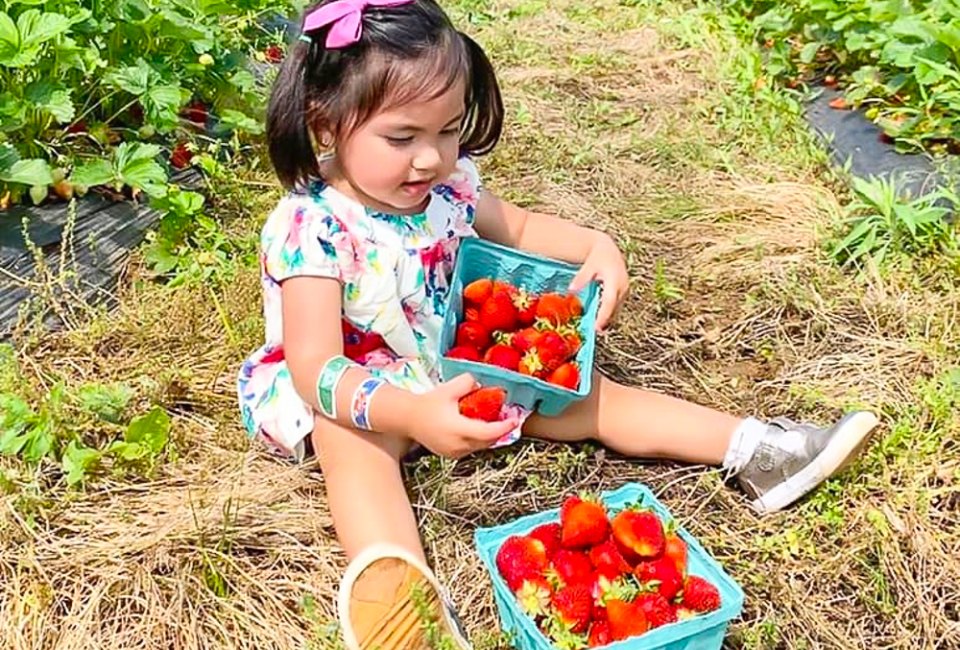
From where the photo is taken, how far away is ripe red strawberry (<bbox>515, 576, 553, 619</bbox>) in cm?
173

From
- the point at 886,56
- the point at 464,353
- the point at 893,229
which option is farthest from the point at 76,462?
the point at 886,56

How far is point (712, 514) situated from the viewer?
2.25 metres

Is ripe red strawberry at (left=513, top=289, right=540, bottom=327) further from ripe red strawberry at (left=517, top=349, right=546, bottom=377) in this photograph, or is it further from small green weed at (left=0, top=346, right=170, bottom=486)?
small green weed at (left=0, top=346, right=170, bottom=486)

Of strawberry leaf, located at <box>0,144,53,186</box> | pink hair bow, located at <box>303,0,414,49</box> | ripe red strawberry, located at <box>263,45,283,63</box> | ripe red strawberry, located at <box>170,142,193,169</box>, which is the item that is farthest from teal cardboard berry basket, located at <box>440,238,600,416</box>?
ripe red strawberry, located at <box>263,45,283,63</box>

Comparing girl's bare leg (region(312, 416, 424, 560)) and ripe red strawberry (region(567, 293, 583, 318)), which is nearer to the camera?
girl's bare leg (region(312, 416, 424, 560))

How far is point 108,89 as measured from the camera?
10.1 ft

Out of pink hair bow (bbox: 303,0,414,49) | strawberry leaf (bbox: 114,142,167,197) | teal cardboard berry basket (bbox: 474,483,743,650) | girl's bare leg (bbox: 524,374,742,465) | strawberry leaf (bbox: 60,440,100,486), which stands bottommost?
strawberry leaf (bbox: 60,440,100,486)

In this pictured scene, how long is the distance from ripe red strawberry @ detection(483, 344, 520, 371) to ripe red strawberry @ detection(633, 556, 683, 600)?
0.46m

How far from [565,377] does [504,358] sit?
4.4 inches

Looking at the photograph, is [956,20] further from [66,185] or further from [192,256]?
[66,185]

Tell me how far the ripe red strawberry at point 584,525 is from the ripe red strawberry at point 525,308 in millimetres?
499

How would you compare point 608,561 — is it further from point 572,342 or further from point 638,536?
point 572,342

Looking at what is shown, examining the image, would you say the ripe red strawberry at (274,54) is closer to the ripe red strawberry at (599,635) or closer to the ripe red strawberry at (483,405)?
the ripe red strawberry at (483,405)

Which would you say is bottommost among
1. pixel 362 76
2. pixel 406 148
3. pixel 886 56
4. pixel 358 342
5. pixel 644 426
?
pixel 644 426
